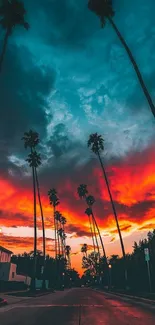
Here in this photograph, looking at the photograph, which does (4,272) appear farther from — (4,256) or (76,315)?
(76,315)

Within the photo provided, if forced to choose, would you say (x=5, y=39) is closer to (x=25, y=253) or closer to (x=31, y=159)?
(x=31, y=159)

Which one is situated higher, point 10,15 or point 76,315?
point 10,15

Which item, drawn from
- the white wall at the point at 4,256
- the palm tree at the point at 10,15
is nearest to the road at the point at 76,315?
the palm tree at the point at 10,15

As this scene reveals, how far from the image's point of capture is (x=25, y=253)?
584 ft

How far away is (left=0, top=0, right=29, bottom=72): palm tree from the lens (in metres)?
24.6

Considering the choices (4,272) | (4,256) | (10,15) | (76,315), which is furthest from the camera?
(4,256)

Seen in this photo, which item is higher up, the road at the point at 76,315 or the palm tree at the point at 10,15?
the palm tree at the point at 10,15

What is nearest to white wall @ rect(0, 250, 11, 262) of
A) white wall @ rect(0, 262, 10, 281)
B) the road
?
white wall @ rect(0, 262, 10, 281)

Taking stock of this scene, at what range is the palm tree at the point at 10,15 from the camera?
2459 cm

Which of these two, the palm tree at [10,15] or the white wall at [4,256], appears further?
the white wall at [4,256]

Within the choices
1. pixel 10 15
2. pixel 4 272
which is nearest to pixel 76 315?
pixel 10 15

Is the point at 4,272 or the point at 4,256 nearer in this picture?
the point at 4,272

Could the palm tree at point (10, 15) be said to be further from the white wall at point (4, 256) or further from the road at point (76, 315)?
the white wall at point (4, 256)

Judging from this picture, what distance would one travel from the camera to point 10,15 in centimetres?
2488
